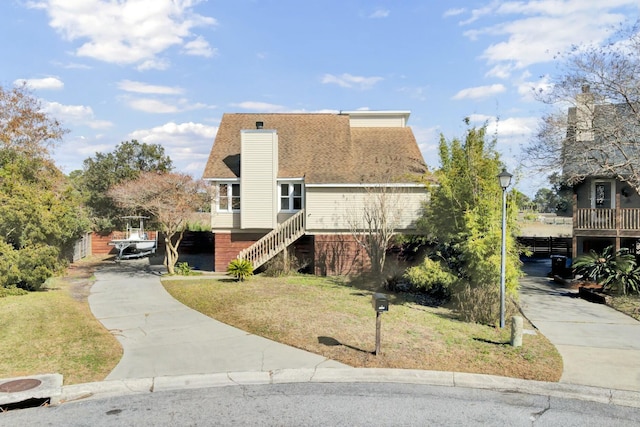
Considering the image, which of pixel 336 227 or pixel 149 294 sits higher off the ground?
pixel 336 227

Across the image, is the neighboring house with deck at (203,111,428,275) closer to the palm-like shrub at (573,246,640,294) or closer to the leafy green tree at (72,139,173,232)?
the palm-like shrub at (573,246,640,294)

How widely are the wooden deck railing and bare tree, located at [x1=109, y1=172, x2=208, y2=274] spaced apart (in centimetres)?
1658

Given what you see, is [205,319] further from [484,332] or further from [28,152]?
[28,152]

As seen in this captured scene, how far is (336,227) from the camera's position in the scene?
65.0ft

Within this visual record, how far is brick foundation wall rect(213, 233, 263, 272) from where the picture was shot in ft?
68.3

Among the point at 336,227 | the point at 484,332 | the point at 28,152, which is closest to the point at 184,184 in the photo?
the point at 336,227

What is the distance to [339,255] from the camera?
1991 cm

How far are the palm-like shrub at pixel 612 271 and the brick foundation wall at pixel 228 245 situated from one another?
1378 cm

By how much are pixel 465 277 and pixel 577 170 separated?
7.27 meters

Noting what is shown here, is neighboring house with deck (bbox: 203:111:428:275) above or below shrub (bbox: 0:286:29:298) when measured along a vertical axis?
above

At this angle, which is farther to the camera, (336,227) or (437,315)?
(336,227)

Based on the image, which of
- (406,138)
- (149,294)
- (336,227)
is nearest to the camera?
(149,294)

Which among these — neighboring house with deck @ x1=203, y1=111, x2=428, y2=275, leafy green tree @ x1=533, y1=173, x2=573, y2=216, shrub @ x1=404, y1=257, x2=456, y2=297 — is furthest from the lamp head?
neighboring house with deck @ x1=203, y1=111, x2=428, y2=275

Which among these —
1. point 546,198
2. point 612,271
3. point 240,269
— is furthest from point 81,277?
point 546,198
